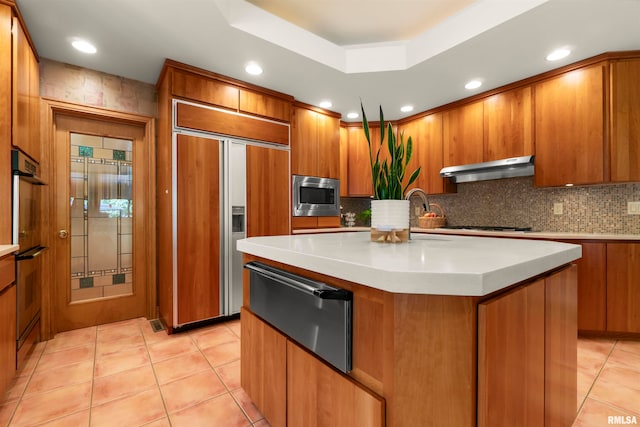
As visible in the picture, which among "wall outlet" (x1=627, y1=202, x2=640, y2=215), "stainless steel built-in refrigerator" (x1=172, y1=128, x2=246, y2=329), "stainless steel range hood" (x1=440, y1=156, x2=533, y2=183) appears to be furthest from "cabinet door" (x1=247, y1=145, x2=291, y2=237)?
"wall outlet" (x1=627, y1=202, x2=640, y2=215)

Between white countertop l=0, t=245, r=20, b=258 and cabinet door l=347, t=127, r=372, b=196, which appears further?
cabinet door l=347, t=127, r=372, b=196

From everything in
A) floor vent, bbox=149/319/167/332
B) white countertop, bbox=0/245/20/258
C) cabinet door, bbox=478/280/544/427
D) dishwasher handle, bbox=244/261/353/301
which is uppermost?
white countertop, bbox=0/245/20/258

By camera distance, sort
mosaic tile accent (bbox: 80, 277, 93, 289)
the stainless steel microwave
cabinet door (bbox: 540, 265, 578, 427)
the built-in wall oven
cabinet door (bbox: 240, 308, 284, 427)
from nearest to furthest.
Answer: cabinet door (bbox: 540, 265, 578, 427) < cabinet door (bbox: 240, 308, 284, 427) < the built-in wall oven < mosaic tile accent (bbox: 80, 277, 93, 289) < the stainless steel microwave

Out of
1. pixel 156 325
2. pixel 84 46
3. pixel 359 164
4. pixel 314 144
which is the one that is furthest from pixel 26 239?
pixel 359 164

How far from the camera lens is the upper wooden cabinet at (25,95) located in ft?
5.96

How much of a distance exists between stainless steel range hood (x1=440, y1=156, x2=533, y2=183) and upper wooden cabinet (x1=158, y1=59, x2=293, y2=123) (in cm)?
Answer: 207

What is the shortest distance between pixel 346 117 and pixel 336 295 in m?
3.74

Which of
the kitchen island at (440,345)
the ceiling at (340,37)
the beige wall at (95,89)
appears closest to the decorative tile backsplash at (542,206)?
the ceiling at (340,37)

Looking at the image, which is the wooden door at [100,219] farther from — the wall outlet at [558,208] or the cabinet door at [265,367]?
the wall outlet at [558,208]

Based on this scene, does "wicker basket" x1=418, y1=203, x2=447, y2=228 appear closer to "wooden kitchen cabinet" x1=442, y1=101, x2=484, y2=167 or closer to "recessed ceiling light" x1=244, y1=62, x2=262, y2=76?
"wooden kitchen cabinet" x1=442, y1=101, x2=484, y2=167

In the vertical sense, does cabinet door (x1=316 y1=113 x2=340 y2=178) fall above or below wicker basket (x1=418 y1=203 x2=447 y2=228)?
above

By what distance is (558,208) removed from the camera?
297 centimetres

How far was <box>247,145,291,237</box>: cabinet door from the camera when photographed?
2.99 metres

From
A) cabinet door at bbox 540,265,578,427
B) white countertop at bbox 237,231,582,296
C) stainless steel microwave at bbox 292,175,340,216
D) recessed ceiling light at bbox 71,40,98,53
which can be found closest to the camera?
white countertop at bbox 237,231,582,296
